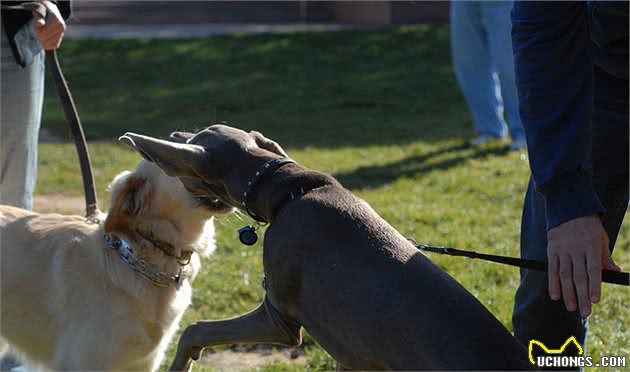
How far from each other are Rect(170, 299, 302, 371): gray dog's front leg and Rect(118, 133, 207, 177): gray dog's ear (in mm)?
556

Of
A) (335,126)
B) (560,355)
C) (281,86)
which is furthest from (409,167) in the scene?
(281,86)

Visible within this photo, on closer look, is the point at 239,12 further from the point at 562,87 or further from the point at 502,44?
the point at 562,87

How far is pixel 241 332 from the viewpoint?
11.0 ft

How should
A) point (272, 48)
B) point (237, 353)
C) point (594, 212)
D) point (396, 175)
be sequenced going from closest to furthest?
1. point (594, 212)
2. point (237, 353)
3. point (396, 175)
4. point (272, 48)

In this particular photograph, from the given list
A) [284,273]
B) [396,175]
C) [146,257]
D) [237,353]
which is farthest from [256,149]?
[396,175]

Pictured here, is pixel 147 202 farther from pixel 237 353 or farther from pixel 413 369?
pixel 413 369

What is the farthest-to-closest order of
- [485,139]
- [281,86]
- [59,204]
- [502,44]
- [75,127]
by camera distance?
[281,86] < [485,139] < [502,44] < [59,204] < [75,127]

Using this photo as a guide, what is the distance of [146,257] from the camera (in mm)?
3926

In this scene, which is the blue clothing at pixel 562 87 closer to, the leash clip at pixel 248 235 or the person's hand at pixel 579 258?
the person's hand at pixel 579 258

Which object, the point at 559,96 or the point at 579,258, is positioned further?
the point at 559,96

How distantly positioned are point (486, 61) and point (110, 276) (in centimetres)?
644

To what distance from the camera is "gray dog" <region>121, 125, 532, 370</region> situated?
8.79ft

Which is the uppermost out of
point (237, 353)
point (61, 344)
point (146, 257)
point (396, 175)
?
point (146, 257)

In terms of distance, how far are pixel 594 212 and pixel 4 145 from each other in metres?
3.11
